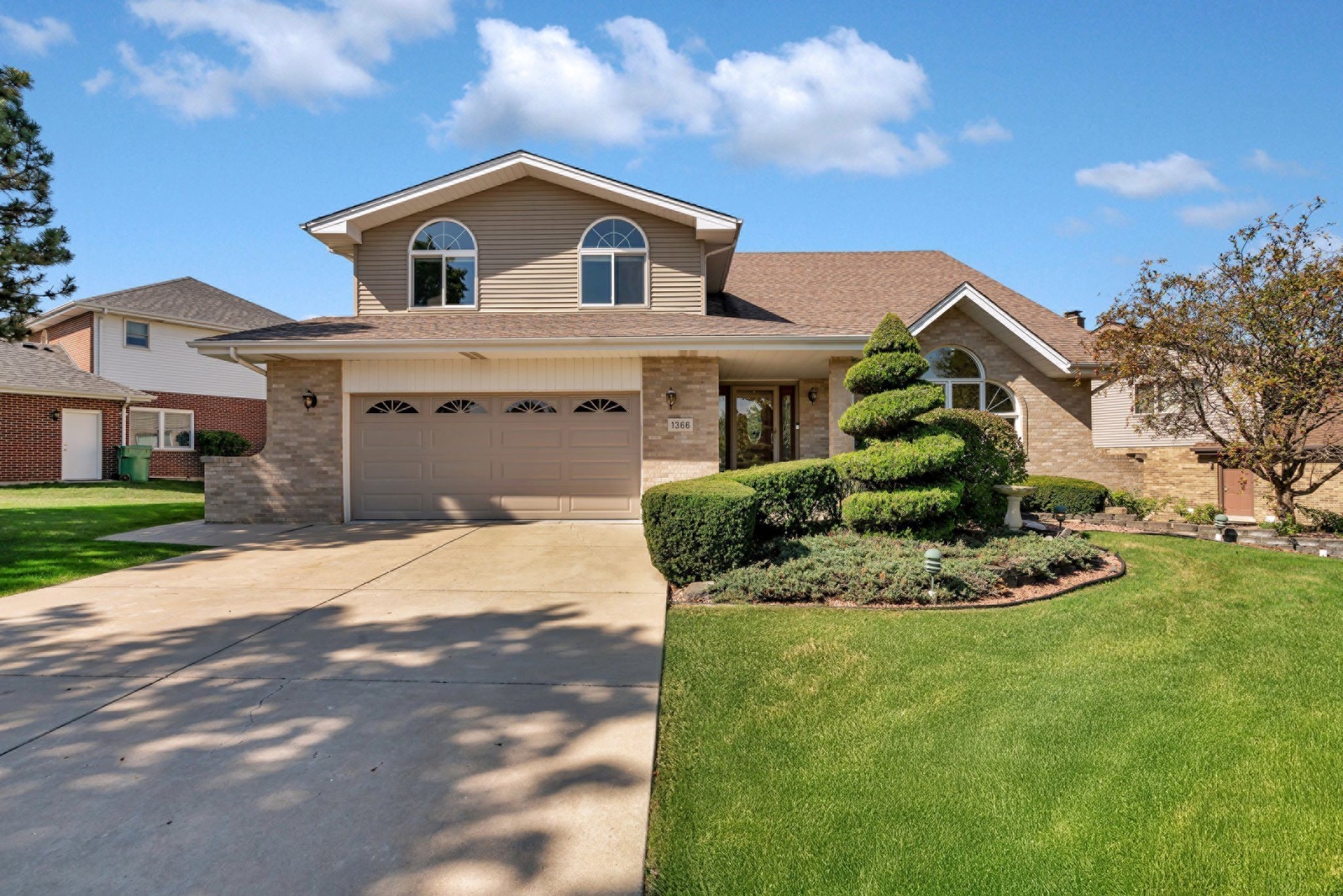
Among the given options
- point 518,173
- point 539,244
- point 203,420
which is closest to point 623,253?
point 539,244

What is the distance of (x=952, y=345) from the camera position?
592 inches

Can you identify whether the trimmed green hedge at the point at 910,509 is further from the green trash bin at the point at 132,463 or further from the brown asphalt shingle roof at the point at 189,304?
the green trash bin at the point at 132,463

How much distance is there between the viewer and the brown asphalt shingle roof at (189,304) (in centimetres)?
2275

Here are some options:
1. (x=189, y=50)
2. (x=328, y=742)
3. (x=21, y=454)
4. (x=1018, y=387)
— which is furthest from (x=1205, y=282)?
(x=21, y=454)

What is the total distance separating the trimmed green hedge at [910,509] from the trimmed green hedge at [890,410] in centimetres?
80

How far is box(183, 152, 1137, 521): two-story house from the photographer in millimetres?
11297

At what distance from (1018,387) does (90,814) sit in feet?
53.1

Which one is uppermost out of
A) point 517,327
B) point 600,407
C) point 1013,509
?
point 517,327

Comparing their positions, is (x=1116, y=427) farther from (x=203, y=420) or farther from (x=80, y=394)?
→ (x=80, y=394)

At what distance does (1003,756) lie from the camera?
333 cm

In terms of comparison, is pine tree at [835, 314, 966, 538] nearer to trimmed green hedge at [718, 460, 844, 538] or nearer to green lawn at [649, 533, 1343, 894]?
trimmed green hedge at [718, 460, 844, 538]

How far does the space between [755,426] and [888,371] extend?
7.05 m

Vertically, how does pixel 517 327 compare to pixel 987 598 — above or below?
above

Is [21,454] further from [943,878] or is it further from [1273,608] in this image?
[1273,608]
